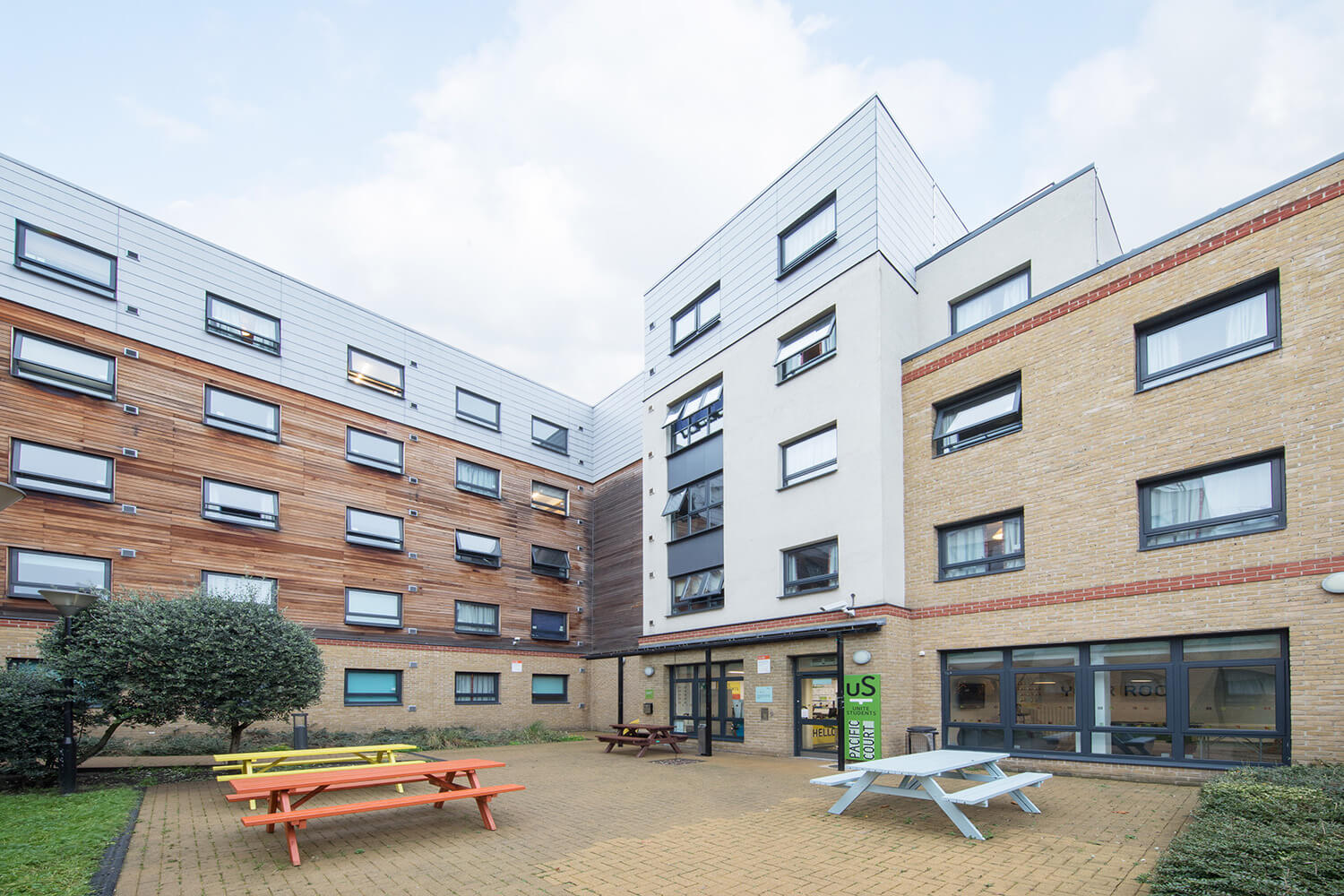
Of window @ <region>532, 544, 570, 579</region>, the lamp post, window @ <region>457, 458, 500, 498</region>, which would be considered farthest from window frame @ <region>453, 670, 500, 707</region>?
the lamp post

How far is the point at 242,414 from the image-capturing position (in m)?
17.9

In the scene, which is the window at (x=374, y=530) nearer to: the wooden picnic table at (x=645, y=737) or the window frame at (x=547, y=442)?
the window frame at (x=547, y=442)

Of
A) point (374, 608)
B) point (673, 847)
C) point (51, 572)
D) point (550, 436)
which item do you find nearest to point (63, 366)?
point (51, 572)

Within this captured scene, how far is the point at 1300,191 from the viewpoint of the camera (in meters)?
9.66

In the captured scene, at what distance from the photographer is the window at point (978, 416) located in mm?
12688

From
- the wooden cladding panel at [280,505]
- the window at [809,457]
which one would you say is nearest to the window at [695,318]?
the window at [809,457]

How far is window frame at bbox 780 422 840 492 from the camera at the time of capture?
14.5 metres

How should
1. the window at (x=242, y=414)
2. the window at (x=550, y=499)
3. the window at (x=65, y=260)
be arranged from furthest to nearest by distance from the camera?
the window at (x=550, y=499) → the window at (x=242, y=414) → the window at (x=65, y=260)

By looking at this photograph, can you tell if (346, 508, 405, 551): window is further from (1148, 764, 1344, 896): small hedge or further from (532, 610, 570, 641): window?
(1148, 764, 1344, 896): small hedge

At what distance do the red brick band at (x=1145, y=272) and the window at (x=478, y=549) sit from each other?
44.4 ft

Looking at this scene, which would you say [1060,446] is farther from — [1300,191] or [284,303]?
[284,303]

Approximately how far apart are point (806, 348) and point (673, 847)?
1096 cm

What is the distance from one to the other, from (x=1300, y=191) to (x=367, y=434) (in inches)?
782

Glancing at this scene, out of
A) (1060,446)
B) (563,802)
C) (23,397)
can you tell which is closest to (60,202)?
(23,397)
